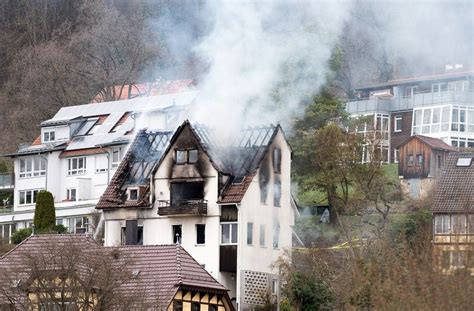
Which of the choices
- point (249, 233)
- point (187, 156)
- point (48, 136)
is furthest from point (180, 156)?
point (48, 136)

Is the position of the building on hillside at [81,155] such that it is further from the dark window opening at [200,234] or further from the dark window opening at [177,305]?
the dark window opening at [177,305]

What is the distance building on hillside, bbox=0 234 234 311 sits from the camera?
8244cm

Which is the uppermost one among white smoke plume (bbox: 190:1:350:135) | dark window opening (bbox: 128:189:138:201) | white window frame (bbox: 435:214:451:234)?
white smoke plume (bbox: 190:1:350:135)

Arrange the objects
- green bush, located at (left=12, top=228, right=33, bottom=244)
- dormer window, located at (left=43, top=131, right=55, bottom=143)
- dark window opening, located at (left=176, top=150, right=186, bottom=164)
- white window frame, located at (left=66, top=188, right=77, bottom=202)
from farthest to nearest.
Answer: dormer window, located at (left=43, top=131, right=55, bottom=143) < white window frame, located at (left=66, top=188, right=77, bottom=202) < green bush, located at (left=12, top=228, right=33, bottom=244) < dark window opening, located at (left=176, top=150, right=186, bottom=164)

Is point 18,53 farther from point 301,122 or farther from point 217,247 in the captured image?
point 217,247

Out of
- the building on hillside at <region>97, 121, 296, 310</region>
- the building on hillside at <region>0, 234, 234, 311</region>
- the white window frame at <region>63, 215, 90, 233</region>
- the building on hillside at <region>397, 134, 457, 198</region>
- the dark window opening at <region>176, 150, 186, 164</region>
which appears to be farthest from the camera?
the building on hillside at <region>397, 134, 457, 198</region>

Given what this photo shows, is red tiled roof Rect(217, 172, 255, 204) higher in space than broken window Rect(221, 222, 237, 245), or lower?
higher

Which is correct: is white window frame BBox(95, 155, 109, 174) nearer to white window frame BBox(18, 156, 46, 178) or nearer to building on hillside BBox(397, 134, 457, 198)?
white window frame BBox(18, 156, 46, 178)

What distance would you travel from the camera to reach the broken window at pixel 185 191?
333 feet

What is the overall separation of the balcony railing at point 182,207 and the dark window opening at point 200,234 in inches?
37.8

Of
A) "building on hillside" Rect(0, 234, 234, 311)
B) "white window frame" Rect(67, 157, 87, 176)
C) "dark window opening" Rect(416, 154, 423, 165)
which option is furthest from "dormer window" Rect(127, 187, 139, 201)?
"dark window opening" Rect(416, 154, 423, 165)

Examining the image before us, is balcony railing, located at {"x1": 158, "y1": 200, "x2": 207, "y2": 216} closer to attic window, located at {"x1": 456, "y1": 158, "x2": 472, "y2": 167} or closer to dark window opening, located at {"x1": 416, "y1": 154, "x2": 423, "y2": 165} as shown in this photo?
attic window, located at {"x1": 456, "y1": 158, "x2": 472, "y2": 167}

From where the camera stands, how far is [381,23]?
10712 cm

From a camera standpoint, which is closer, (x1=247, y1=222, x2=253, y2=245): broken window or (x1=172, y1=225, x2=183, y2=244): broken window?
(x1=247, y1=222, x2=253, y2=245): broken window
